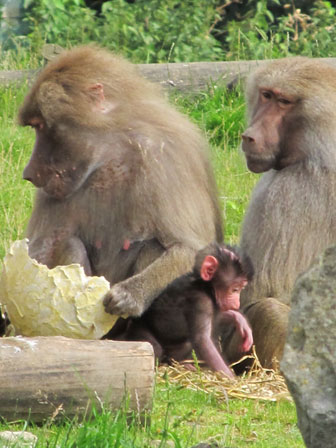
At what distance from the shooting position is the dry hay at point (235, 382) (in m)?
4.66

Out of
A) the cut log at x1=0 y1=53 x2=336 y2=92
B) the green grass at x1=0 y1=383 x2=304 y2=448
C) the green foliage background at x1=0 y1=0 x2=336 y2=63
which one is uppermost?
the green grass at x1=0 y1=383 x2=304 y2=448

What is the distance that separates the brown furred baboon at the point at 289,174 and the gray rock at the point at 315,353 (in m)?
2.41

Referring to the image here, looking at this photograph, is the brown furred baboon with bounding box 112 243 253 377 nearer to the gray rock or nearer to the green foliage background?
the gray rock

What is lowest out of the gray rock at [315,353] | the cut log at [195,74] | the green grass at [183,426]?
the cut log at [195,74]

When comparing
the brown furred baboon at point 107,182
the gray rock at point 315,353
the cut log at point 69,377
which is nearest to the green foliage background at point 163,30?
the brown furred baboon at point 107,182

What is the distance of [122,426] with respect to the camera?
3500 mm

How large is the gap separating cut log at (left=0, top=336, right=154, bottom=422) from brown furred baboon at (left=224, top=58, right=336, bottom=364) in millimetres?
1392

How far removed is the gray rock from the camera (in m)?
2.70

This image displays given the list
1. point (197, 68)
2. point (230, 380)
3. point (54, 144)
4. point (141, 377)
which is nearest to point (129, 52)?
point (197, 68)

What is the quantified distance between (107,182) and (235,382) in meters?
1.19

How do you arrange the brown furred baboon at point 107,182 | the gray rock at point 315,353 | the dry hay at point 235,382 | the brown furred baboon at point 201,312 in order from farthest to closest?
the brown furred baboon at point 107,182, the brown furred baboon at point 201,312, the dry hay at point 235,382, the gray rock at point 315,353

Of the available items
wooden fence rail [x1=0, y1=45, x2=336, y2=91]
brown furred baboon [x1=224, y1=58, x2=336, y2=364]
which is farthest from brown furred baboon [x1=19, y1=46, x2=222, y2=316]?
wooden fence rail [x1=0, y1=45, x2=336, y2=91]

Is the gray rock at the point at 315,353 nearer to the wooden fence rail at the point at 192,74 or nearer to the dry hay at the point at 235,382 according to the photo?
the dry hay at the point at 235,382

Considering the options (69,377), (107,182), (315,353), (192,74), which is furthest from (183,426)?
(192,74)
